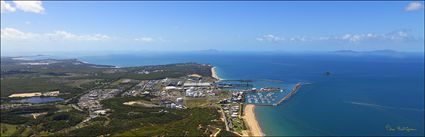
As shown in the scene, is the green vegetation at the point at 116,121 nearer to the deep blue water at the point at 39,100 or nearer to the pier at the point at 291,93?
the deep blue water at the point at 39,100

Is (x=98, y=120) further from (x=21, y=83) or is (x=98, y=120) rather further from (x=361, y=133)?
(x=21, y=83)

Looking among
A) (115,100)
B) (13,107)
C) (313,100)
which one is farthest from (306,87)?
(13,107)

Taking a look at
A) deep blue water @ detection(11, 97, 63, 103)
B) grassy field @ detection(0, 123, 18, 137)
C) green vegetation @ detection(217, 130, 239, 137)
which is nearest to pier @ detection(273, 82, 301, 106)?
green vegetation @ detection(217, 130, 239, 137)

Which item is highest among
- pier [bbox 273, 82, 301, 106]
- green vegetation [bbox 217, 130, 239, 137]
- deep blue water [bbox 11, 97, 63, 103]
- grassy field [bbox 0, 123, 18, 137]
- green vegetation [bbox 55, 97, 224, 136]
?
pier [bbox 273, 82, 301, 106]

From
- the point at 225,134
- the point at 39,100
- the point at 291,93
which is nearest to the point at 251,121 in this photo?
the point at 225,134

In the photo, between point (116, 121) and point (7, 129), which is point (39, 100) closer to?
point (7, 129)

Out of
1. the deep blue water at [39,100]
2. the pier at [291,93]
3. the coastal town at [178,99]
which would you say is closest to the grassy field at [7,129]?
the coastal town at [178,99]

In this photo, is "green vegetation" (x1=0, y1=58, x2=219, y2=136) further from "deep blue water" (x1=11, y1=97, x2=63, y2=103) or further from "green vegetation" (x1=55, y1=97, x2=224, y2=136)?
"deep blue water" (x1=11, y1=97, x2=63, y2=103)
